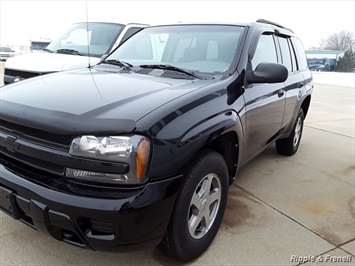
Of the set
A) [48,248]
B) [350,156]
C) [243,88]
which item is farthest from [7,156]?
[350,156]

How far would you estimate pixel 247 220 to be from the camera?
294cm

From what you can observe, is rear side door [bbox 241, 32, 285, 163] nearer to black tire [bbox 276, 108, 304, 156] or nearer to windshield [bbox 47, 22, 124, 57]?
black tire [bbox 276, 108, 304, 156]

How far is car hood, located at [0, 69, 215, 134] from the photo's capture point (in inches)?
69.9

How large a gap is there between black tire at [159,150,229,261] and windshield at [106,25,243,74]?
3.02ft

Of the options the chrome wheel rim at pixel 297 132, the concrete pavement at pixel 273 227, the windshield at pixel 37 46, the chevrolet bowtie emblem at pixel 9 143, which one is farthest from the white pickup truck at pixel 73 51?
the windshield at pixel 37 46

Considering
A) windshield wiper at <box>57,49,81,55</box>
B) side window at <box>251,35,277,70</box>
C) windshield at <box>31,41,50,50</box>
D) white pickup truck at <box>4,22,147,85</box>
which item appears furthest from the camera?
windshield at <box>31,41,50,50</box>

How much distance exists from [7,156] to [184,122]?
115cm

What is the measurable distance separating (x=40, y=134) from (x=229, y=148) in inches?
56.4

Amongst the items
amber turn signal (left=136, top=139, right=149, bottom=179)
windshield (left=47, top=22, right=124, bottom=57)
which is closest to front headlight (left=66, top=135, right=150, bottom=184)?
amber turn signal (left=136, top=139, right=149, bottom=179)

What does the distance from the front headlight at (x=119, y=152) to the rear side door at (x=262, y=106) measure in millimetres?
1259

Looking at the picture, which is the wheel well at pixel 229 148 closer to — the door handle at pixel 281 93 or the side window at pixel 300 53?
the door handle at pixel 281 93

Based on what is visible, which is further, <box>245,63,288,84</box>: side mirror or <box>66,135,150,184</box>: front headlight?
<box>245,63,288,84</box>: side mirror

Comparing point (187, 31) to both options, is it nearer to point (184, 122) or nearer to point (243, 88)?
point (243, 88)

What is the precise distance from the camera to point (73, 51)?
6199 millimetres
